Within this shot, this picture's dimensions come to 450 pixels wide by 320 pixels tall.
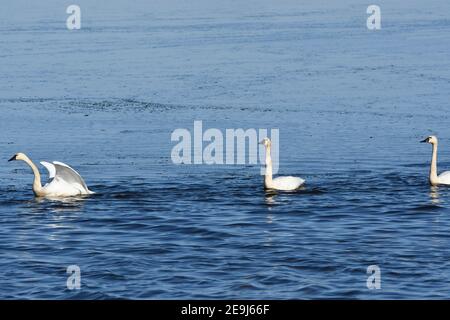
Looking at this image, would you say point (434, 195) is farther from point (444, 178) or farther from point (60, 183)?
point (60, 183)

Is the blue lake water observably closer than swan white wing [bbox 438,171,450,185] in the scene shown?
Yes

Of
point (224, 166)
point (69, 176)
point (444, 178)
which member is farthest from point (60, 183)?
point (444, 178)

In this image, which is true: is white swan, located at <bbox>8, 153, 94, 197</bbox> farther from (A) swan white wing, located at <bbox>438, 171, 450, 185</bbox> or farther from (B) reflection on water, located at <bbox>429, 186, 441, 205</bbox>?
(A) swan white wing, located at <bbox>438, 171, 450, 185</bbox>

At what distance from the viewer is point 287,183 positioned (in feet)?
62.2

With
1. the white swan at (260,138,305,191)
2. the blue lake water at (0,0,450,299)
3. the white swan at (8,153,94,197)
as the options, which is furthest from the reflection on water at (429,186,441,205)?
the white swan at (8,153,94,197)

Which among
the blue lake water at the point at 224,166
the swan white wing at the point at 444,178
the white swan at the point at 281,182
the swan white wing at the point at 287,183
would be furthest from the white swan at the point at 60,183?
the swan white wing at the point at 444,178

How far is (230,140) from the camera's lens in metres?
23.4

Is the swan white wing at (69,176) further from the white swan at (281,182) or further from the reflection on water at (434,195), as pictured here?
the reflection on water at (434,195)

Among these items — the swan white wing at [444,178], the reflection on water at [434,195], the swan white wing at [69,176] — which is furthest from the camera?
the swan white wing at [444,178]

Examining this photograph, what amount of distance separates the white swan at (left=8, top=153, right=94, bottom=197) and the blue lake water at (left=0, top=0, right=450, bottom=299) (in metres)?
0.23

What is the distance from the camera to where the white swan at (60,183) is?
18.8 m

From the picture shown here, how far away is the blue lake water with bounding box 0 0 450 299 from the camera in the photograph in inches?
A: 566

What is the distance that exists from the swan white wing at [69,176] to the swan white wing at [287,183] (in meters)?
2.98

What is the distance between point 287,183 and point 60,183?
3.60 m
